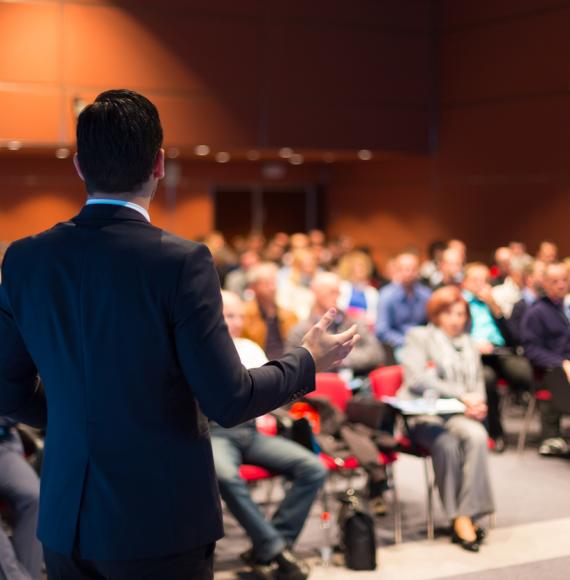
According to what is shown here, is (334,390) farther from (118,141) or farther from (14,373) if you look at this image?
(118,141)

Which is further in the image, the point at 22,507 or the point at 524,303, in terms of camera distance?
the point at 524,303

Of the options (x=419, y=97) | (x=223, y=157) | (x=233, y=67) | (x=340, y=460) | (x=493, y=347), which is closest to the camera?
(x=340, y=460)

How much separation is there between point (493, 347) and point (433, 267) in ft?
15.2

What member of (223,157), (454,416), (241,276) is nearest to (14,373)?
(454,416)

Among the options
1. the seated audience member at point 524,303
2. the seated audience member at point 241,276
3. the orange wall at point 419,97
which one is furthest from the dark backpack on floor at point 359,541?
the orange wall at point 419,97

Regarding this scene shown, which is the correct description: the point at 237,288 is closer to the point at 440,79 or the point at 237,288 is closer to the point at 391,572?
the point at 391,572

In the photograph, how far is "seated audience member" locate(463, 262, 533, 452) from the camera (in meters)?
7.62

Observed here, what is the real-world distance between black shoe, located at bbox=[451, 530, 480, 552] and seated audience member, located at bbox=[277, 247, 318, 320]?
3.21 m

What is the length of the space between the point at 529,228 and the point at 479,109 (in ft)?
6.34

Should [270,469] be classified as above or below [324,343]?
below

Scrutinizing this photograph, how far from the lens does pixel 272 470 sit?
5043mm

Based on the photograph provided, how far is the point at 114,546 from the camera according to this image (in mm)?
1711

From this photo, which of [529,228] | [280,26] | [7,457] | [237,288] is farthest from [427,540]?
[280,26]

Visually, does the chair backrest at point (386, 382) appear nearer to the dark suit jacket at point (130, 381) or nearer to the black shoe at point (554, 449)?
the black shoe at point (554, 449)
